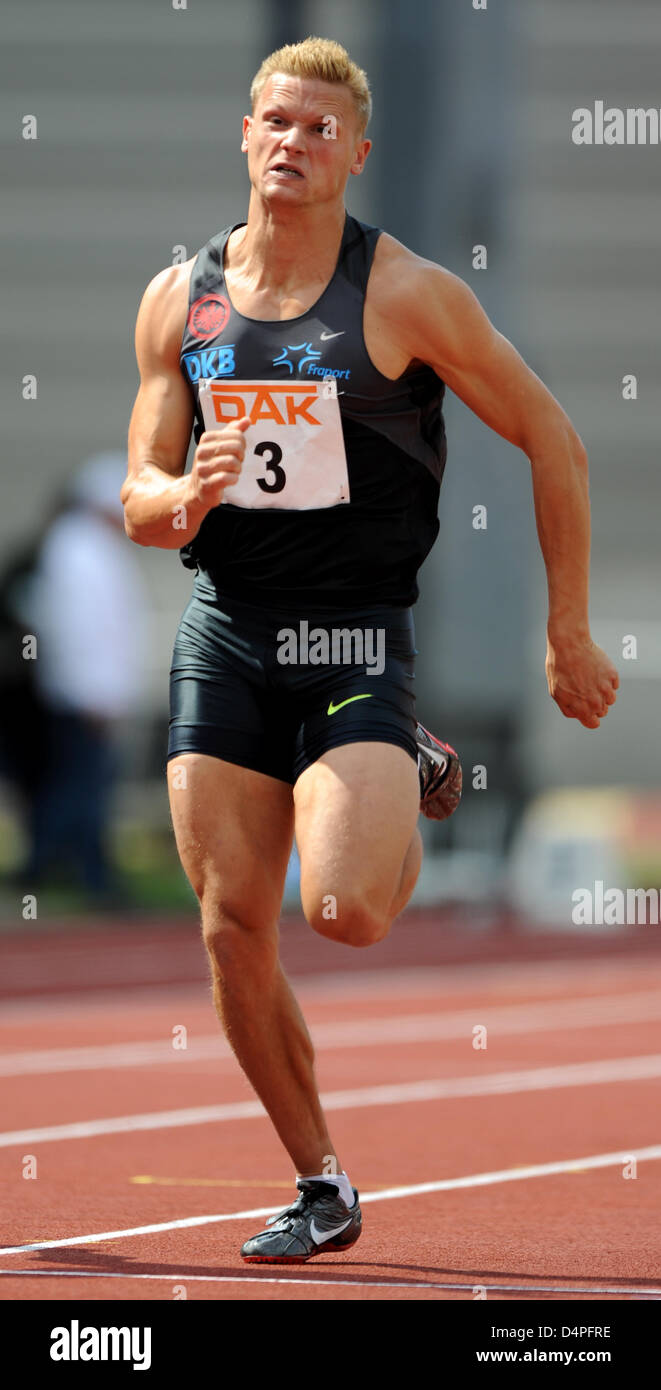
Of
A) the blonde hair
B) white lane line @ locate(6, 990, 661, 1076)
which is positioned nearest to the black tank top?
the blonde hair

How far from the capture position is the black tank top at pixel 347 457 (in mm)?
5477

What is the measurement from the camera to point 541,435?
5.57 meters

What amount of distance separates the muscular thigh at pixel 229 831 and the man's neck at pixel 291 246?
3.53ft

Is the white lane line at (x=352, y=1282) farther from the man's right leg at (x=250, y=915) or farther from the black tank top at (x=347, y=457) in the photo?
the black tank top at (x=347, y=457)

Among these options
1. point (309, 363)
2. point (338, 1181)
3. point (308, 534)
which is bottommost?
point (338, 1181)

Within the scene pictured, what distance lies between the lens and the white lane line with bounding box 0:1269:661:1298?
5.30 m

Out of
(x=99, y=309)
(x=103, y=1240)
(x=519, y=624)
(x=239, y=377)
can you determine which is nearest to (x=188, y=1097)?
(x=103, y=1240)

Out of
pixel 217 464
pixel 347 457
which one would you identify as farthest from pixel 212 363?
pixel 217 464

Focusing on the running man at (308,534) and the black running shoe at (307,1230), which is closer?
the running man at (308,534)

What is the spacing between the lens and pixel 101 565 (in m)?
14.7

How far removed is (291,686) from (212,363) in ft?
2.40

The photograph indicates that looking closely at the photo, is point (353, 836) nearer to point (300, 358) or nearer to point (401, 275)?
point (300, 358)

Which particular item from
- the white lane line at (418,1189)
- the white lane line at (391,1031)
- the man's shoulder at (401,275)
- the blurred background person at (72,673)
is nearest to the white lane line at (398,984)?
the white lane line at (391,1031)
